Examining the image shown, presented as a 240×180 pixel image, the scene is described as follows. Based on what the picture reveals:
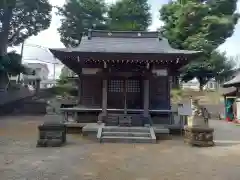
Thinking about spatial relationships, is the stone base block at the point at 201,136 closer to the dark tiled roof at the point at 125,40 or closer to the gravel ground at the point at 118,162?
the gravel ground at the point at 118,162

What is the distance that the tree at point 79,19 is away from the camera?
30.4 meters

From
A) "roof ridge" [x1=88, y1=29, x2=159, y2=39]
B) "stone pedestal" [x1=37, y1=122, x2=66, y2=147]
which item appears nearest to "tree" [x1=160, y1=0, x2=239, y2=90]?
"roof ridge" [x1=88, y1=29, x2=159, y2=39]

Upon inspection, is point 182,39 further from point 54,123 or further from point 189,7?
point 54,123

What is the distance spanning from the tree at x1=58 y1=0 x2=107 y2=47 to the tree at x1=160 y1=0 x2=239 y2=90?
9762 mm

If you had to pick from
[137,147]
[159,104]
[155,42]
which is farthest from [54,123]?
[155,42]

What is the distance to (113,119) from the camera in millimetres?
12023

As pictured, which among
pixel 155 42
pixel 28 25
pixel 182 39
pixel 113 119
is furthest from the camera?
pixel 182 39

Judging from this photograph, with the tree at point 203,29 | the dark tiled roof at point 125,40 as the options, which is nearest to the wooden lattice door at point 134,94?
the dark tiled roof at point 125,40

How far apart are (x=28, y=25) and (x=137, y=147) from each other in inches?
899

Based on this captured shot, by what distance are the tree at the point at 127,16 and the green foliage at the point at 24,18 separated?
8608 millimetres

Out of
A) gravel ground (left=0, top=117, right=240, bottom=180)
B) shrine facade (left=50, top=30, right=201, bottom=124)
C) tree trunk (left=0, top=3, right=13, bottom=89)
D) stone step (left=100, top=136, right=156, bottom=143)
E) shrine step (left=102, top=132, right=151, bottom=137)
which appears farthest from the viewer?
tree trunk (left=0, top=3, right=13, bottom=89)

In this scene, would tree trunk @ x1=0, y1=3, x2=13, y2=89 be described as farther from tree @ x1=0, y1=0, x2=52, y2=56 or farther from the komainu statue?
the komainu statue

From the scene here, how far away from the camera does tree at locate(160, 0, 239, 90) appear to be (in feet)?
86.2

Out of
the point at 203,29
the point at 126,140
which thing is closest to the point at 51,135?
the point at 126,140
